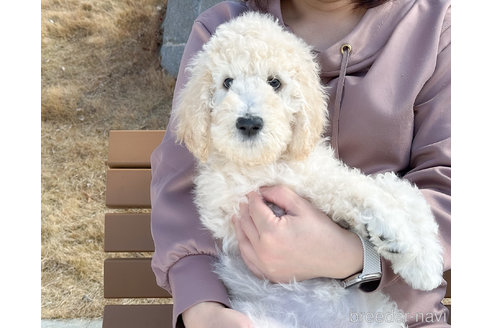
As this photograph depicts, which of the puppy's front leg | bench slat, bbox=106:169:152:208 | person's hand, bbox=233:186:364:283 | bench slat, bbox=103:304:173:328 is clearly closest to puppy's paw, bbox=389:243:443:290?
the puppy's front leg

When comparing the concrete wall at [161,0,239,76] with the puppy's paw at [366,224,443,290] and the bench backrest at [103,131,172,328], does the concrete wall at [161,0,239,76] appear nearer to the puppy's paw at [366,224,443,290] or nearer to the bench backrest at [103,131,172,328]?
the bench backrest at [103,131,172,328]

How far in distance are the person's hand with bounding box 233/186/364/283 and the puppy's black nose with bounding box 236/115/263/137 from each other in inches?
11.1

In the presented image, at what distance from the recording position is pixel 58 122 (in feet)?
21.5

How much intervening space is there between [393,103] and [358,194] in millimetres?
428

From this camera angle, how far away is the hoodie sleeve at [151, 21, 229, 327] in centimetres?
195

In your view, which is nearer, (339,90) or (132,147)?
(339,90)

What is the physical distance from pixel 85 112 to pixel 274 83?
5.12m

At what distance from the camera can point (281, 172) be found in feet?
6.35

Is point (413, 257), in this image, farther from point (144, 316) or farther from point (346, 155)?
point (144, 316)

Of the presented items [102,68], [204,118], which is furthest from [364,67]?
[102,68]

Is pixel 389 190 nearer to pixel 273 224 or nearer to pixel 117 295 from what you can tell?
pixel 273 224

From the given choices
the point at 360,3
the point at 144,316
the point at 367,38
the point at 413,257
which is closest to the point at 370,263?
the point at 413,257

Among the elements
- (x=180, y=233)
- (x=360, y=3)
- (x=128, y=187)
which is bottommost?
(x=128, y=187)

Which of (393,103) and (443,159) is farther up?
(393,103)
